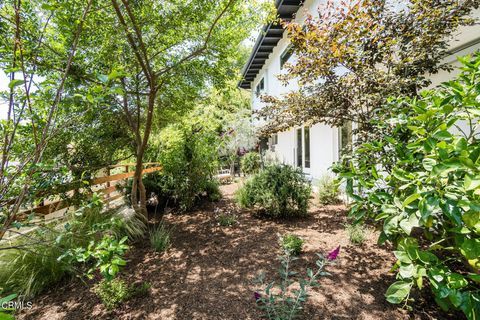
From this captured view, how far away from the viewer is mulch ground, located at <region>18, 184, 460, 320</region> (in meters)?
2.47

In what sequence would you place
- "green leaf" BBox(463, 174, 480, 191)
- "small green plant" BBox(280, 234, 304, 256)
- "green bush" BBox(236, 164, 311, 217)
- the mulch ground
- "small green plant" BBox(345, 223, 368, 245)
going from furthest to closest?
1. "green bush" BBox(236, 164, 311, 217)
2. "small green plant" BBox(345, 223, 368, 245)
3. "small green plant" BBox(280, 234, 304, 256)
4. the mulch ground
5. "green leaf" BBox(463, 174, 480, 191)

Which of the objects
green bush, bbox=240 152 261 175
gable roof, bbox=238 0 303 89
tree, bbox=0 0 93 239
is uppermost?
gable roof, bbox=238 0 303 89

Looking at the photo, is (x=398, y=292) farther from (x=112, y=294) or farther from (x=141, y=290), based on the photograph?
(x=112, y=294)

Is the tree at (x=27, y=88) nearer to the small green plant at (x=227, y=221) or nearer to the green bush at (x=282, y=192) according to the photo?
the small green plant at (x=227, y=221)

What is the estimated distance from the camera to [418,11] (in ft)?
10.4

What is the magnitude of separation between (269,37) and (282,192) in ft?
29.0

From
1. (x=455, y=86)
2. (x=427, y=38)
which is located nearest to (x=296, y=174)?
(x=427, y=38)

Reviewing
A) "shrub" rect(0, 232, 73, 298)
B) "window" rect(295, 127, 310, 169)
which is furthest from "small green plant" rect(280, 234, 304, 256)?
"window" rect(295, 127, 310, 169)

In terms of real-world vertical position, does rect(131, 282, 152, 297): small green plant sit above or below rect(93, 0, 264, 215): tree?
below

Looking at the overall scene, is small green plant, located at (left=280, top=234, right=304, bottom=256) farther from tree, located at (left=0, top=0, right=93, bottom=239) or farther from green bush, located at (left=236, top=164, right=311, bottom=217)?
tree, located at (left=0, top=0, right=93, bottom=239)

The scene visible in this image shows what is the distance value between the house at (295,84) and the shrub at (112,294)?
417 centimetres

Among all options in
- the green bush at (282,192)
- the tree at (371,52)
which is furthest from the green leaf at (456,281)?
the green bush at (282,192)

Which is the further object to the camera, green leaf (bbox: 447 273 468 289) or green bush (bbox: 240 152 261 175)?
green bush (bbox: 240 152 261 175)

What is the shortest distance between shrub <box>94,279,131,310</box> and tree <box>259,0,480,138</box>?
3.72m
